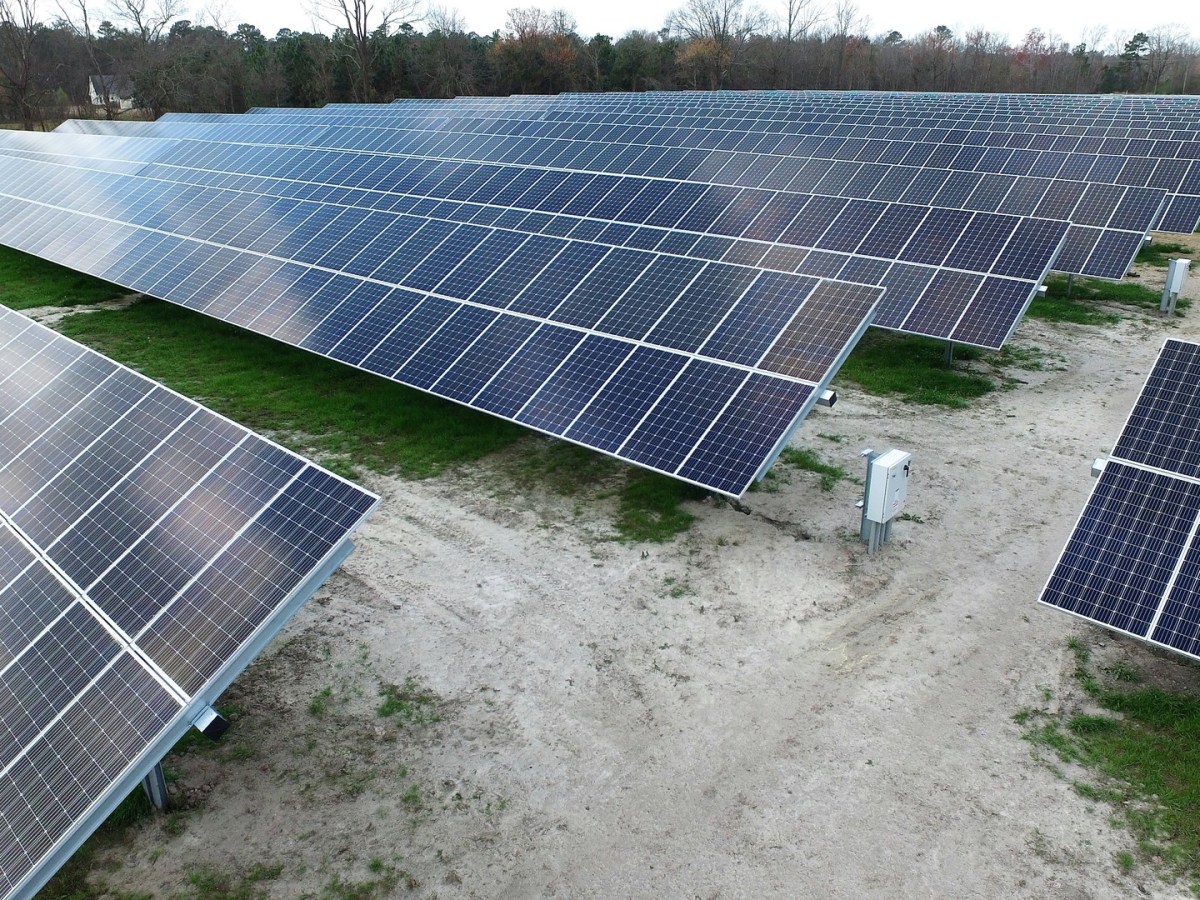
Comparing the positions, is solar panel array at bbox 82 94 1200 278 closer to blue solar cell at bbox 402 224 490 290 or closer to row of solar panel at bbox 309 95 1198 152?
row of solar panel at bbox 309 95 1198 152

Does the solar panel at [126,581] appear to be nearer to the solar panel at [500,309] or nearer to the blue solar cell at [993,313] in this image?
the solar panel at [500,309]

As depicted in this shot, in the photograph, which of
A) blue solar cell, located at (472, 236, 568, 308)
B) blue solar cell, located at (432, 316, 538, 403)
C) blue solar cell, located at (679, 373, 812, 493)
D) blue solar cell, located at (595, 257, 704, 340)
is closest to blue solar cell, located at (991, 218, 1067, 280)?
blue solar cell, located at (595, 257, 704, 340)

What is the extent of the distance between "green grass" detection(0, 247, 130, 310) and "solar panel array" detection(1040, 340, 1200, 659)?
26.4 metres

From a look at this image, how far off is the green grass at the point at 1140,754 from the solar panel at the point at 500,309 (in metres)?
4.69

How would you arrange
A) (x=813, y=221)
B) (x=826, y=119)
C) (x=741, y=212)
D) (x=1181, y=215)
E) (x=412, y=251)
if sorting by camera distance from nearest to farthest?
(x=412, y=251) → (x=813, y=221) → (x=741, y=212) → (x=1181, y=215) → (x=826, y=119)

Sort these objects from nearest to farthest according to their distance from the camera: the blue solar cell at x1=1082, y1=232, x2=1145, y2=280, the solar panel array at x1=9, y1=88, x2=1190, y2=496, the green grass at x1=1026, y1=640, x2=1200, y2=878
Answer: the green grass at x1=1026, y1=640, x2=1200, y2=878 → the solar panel array at x1=9, y1=88, x2=1190, y2=496 → the blue solar cell at x1=1082, y1=232, x2=1145, y2=280

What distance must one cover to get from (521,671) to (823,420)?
8893 mm

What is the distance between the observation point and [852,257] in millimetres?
18312

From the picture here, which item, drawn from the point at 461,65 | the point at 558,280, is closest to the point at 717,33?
the point at 461,65

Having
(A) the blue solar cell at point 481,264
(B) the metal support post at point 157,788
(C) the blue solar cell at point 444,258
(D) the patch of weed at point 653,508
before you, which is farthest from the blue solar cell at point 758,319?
(B) the metal support post at point 157,788

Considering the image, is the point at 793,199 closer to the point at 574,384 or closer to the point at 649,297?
the point at 649,297

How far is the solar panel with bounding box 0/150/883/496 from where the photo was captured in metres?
12.6

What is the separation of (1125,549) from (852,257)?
10480 millimetres

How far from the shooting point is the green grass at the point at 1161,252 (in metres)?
27.4
